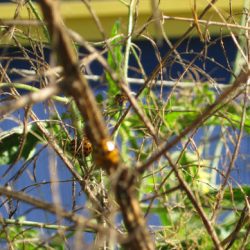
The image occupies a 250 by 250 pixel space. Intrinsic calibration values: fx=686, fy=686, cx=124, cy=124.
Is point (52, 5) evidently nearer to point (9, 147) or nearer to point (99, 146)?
point (99, 146)

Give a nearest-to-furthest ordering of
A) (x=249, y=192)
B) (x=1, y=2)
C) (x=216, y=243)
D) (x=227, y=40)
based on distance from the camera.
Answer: (x=216, y=243), (x=249, y=192), (x=227, y=40), (x=1, y=2)

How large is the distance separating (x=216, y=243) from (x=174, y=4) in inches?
86.1

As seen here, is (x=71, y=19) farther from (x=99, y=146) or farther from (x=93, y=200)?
(x=99, y=146)

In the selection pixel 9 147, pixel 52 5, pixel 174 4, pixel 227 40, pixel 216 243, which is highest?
pixel 174 4

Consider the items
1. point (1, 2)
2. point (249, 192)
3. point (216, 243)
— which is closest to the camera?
point (216, 243)

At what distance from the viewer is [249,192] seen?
1164 mm

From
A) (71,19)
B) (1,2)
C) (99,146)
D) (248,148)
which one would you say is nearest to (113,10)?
(71,19)

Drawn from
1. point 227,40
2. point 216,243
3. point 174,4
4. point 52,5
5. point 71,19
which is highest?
point 71,19

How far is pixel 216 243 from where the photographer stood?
69cm

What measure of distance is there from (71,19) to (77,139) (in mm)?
2301

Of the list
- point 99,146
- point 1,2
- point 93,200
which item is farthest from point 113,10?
point 99,146

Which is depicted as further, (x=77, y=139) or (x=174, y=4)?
(x=174, y=4)

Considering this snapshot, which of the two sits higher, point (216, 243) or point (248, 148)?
point (248, 148)

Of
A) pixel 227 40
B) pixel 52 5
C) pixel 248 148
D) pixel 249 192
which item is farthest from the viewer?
pixel 227 40
